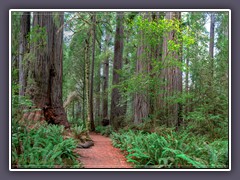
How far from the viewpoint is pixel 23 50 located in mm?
4750

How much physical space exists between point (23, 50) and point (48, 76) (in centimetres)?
123

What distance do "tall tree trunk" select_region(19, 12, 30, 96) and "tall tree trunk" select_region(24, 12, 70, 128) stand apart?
0.58 feet

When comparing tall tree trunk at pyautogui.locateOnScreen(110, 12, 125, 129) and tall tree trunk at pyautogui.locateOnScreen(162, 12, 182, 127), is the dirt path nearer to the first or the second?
tall tree trunk at pyautogui.locateOnScreen(162, 12, 182, 127)

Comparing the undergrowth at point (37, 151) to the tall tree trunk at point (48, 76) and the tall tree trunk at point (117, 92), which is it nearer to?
the tall tree trunk at point (48, 76)

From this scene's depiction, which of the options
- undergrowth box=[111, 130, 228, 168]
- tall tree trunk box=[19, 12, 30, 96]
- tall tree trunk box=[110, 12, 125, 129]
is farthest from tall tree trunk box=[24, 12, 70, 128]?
tall tree trunk box=[110, 12, 125, 129]

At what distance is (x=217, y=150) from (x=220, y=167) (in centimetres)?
33

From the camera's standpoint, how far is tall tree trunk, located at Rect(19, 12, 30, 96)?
453 centimetres

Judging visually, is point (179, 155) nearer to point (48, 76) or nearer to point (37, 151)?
point (37, 151)

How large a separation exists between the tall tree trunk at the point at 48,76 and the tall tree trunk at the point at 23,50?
6.9 inches

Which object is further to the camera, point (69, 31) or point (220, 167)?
point (69, 31)

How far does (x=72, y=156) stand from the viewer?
408 centimetres

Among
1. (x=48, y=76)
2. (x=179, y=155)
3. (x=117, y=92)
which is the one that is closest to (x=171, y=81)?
(x=179, y=155)
